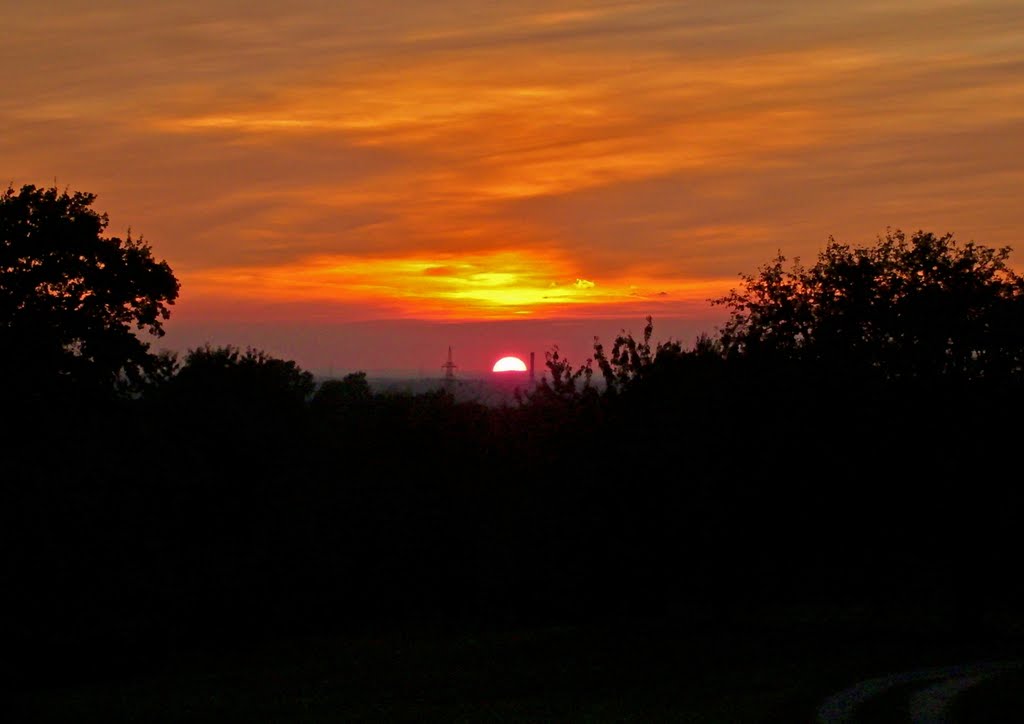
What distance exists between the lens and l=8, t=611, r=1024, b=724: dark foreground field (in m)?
27.4

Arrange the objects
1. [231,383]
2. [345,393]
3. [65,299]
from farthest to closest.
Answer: [345,393], [231,383], [65,299]

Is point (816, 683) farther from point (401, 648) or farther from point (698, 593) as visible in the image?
point (401, 648)

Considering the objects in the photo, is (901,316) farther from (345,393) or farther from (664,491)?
(345,393)

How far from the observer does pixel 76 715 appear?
1309 inches

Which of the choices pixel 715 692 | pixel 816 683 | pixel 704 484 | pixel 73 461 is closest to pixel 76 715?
pixel 73 461

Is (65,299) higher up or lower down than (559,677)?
higher up

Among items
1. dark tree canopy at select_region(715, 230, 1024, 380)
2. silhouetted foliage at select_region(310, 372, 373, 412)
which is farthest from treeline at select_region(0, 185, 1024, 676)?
silhouetted foliage at select_region(310, 372, 373, 412)

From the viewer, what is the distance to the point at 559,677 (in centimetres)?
3634

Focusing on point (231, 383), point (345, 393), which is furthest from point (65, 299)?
point (345, 393)

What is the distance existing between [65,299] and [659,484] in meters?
20.1

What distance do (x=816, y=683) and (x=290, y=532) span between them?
3081cm

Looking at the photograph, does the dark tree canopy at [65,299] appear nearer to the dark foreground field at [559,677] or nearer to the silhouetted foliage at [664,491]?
the silhouetted foliage at [664,491]

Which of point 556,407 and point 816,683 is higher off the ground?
point 556,407

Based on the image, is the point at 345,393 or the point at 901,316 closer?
the point at 901,316
